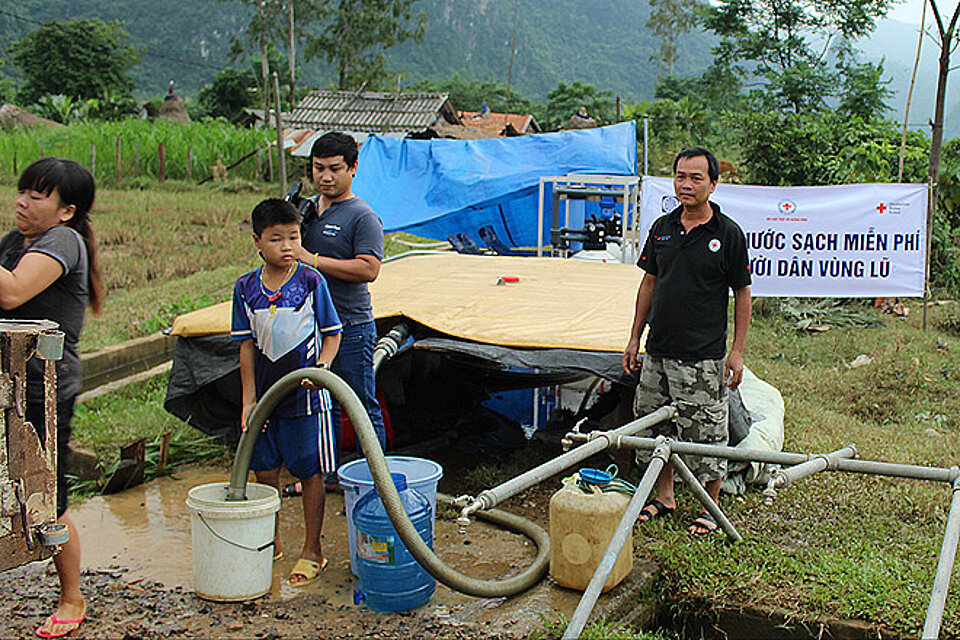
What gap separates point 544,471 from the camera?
8.77ft

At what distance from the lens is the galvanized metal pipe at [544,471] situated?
97.2 inches

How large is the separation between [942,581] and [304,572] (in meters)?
2.23

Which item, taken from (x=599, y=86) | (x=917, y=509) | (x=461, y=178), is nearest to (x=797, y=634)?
(x=917, y=509)

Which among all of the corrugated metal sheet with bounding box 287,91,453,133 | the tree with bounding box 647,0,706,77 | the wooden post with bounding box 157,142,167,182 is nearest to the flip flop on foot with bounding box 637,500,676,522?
the wooden post with bounding box 157,142,167,182

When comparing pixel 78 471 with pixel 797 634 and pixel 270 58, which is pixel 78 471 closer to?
pixel 797 634

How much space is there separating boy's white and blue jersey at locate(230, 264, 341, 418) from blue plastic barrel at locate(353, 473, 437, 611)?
0.48 metres

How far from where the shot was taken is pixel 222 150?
2409 centimetres

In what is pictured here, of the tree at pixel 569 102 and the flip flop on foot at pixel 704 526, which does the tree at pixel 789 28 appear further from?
the flip flop on foot at pixel 704 526

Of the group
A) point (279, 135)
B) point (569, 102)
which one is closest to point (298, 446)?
point (279, 135)

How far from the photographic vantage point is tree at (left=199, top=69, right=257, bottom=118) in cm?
4403

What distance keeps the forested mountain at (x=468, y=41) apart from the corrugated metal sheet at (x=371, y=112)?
124ft

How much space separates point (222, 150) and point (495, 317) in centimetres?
2109

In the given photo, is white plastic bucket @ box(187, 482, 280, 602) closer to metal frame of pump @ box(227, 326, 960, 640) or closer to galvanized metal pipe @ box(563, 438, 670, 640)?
metal frame of pump @ box(227, 326, 960, 640)

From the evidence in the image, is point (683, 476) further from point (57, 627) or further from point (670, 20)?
point (670, 20)
